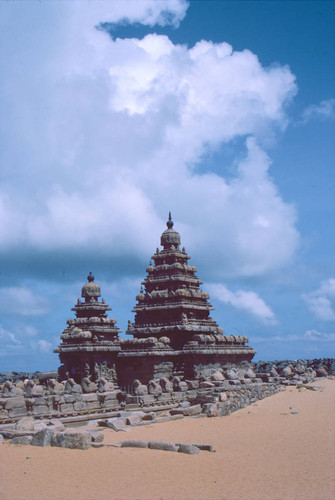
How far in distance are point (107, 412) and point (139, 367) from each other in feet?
36.1

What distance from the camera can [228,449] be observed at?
50.8 ft

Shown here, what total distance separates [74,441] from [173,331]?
2095cm

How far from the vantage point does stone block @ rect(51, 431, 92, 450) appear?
14.5 metres

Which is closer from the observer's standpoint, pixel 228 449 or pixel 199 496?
pixel 199 496

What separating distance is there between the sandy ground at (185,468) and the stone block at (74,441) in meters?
0.26

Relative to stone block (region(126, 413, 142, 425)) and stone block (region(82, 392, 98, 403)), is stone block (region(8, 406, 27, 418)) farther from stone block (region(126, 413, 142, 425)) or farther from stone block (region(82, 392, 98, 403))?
stone block (region(126, 413, 142, 425))

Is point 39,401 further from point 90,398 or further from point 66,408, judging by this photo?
point 90,398

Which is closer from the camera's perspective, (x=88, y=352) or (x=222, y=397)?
(x=222, y=397)

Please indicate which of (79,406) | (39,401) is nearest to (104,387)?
(79,406)

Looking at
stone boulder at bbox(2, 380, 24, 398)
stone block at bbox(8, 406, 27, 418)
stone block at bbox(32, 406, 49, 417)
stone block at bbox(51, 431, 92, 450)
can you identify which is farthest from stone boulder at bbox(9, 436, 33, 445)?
stone boulder at bbox(2, 380, 24, 398)

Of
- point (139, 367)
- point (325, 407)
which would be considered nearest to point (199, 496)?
point (325, 407)

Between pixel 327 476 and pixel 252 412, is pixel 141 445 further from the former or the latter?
pixel 252 412

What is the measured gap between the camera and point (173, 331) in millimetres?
35250

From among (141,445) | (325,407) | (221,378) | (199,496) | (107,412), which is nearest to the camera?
(199,496)
